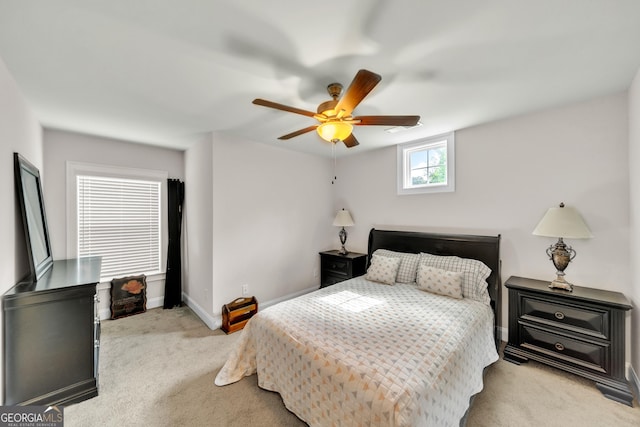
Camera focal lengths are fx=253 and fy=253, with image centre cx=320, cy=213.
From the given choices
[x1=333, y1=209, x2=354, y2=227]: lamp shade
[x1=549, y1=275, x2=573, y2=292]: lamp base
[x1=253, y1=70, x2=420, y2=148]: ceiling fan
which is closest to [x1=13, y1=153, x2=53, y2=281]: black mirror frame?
[x1=253, y1=70, x2=420, y2=148]: ceiling fan

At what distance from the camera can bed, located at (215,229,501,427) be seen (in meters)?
1.36

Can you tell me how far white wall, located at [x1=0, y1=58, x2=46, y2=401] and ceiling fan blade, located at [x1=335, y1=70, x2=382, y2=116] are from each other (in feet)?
7.46

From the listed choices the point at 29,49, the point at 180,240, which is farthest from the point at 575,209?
the point at 180,240

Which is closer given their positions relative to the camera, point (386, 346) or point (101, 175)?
point (386, 346)

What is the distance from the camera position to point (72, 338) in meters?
1.95

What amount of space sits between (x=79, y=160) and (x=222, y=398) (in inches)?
133

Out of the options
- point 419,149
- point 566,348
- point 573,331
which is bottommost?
point 566,348

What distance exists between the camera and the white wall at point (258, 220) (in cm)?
321

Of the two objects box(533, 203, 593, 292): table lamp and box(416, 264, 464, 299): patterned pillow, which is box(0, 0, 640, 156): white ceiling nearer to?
box(533, 203, 593, 292): table lamp

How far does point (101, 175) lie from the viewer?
3.39 meters

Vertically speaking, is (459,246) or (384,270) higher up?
(459,246)

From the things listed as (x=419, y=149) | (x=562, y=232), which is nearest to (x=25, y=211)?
(x=419, y=149)

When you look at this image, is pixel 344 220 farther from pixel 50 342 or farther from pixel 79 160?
pixel 79 160

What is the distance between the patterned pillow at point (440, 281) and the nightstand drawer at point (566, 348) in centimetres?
67
